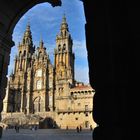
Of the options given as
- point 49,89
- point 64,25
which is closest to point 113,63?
point 49,89

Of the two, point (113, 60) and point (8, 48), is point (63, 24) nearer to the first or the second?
point (8, 48)

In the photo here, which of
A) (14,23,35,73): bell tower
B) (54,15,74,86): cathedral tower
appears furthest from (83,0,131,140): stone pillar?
(14,23,35,73): bell tower

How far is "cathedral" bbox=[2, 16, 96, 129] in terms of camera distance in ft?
150

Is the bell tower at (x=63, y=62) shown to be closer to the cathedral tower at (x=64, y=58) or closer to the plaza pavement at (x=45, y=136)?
the cathedral tower at (x=64, y=58)

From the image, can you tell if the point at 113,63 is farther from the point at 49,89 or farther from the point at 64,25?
the point at 64,25

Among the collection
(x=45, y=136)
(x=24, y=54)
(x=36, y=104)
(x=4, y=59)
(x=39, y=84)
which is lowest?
(x=45, y=136)

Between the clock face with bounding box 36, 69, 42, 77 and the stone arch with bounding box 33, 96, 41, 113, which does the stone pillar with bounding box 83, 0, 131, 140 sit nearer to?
the stone arch with bounding box 33, 96, 41, 113

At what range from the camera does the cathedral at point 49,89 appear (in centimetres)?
4569

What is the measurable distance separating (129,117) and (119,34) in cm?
63

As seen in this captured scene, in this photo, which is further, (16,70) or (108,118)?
(16,70)

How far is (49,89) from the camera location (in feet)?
172

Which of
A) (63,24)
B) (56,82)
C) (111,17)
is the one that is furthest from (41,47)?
(111,17)

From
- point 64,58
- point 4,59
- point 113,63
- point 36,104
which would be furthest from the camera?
point 64,58

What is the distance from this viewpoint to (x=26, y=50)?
59.9 m
